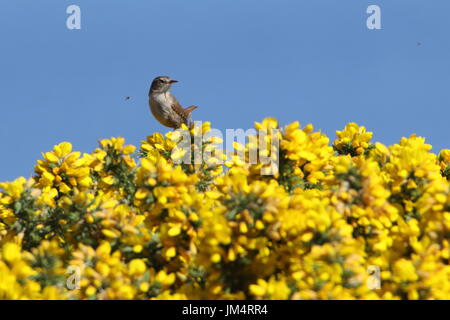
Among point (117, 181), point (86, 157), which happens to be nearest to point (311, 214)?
point (117, 181)

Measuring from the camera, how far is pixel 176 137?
6.31m

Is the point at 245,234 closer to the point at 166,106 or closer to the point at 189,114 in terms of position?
the point at 166,106

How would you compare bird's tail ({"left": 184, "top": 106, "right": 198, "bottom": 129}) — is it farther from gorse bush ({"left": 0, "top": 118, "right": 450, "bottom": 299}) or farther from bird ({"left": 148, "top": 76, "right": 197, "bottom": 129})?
gorse bush ({"left": 0, "top": 118, "right": 450, "bottom": 299})

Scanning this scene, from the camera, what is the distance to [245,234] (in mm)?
3654

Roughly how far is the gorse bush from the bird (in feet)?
28.4

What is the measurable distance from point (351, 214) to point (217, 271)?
100 centimetres

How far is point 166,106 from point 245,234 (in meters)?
10.3

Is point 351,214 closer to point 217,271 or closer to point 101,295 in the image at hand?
point 217,271

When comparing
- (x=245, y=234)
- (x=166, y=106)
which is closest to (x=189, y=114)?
(x=166, y=106)

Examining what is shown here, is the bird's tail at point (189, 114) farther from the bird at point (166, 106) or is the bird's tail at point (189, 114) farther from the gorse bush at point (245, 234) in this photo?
the gorse bush at point (245, 234)

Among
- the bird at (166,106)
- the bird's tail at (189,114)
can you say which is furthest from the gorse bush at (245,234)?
the bird's tail at (189,114)

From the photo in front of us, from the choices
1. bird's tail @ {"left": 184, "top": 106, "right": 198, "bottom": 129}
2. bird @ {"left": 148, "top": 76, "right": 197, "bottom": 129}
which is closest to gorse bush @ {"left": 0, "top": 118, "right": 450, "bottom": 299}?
bird @ {"left": 148, "top": 76, "right": 197, "bottom": 129}
